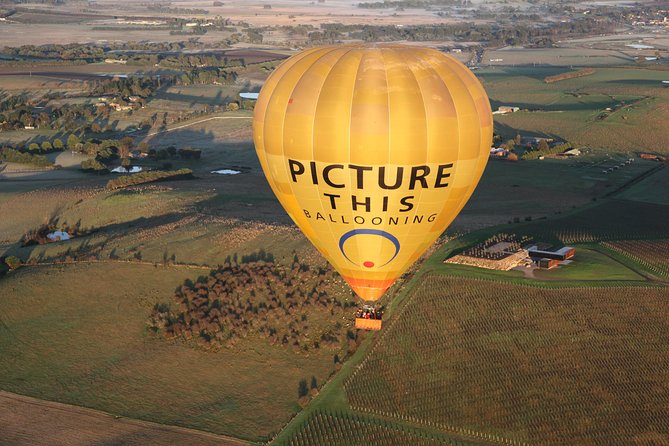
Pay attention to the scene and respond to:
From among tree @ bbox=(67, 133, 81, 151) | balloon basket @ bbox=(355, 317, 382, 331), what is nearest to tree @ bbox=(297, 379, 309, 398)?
balloon basket @ bbox=(355, 317, 382, 331)

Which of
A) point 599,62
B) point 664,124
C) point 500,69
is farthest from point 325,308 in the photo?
point 599,62

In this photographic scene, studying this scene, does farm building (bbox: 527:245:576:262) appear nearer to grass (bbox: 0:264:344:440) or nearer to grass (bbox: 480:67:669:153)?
grass (bbox: 0:264:344:440)

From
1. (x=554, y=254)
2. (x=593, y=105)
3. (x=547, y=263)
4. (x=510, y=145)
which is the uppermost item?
(x=554, y=254)

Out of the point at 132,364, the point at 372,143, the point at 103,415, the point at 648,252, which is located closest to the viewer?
the point at 372,143

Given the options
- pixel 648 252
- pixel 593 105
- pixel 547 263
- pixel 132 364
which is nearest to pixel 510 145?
pixel 593 105

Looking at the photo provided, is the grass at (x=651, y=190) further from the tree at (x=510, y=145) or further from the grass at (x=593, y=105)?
the tree at (x=510, y=145)

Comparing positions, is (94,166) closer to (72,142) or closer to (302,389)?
(72,142)
